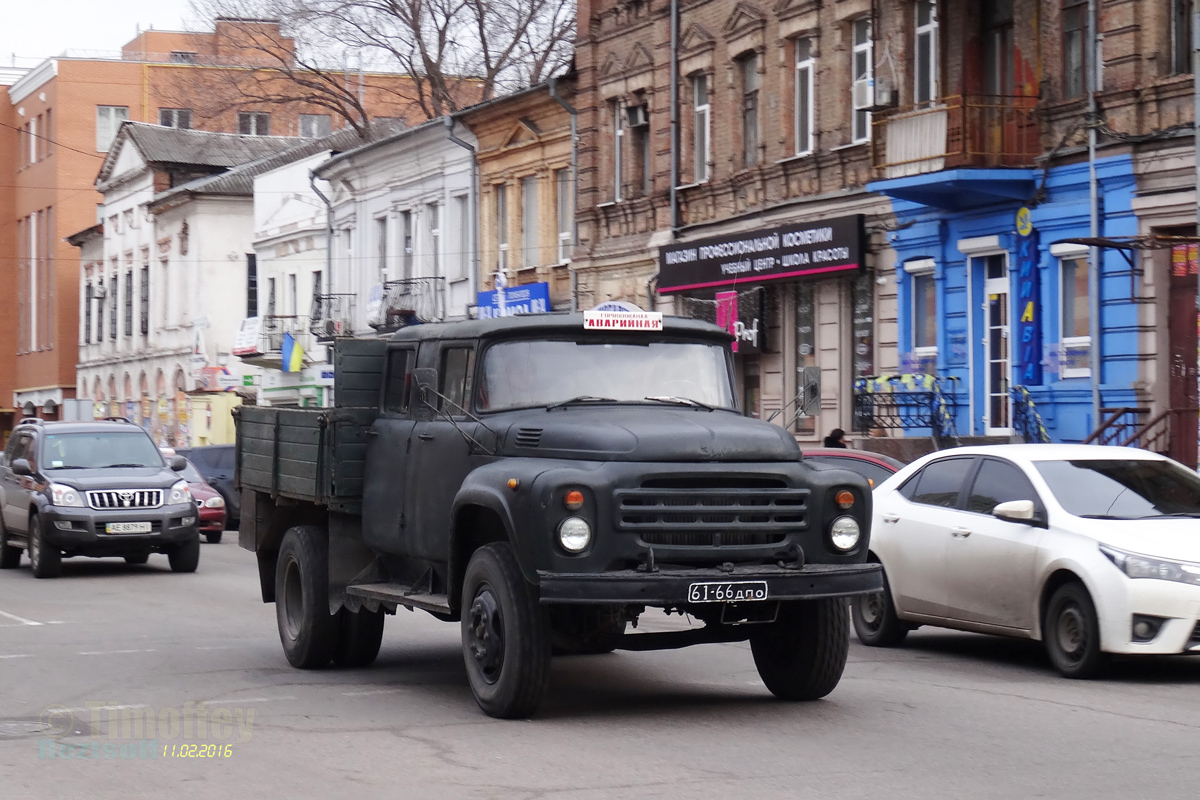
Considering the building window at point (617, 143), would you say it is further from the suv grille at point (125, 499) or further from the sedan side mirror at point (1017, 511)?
the sedan side mirror at point (1017, 511)

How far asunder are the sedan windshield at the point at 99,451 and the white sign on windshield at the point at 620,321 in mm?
13362

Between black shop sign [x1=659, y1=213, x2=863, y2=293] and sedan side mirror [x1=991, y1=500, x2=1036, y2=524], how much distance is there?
15841mm

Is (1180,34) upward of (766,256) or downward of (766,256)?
upward

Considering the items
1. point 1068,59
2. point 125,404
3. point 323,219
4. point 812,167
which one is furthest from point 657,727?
point 125,404

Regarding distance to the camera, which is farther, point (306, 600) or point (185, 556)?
point (185, 556)

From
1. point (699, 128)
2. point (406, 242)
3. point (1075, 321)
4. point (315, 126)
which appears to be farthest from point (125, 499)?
point (315, 126)

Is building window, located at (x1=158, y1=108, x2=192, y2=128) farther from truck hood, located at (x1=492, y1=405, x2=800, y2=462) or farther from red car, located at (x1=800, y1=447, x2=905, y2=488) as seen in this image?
truck hood, located at (x1=492, y1=405, x2=800, y2=462)

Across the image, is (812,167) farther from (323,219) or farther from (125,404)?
(125,404)

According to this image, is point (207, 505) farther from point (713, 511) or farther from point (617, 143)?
point (713, 511)

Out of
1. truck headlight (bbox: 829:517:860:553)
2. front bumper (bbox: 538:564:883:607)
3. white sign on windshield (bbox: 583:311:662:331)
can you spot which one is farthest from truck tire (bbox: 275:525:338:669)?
truck headlight (bbox: 829:517:860:553)

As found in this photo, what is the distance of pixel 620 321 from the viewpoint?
10.6 metres

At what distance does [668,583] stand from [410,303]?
36.2 meters

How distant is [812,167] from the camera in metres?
→ 29.1

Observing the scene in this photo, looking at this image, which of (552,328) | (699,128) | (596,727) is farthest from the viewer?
(699,128)
